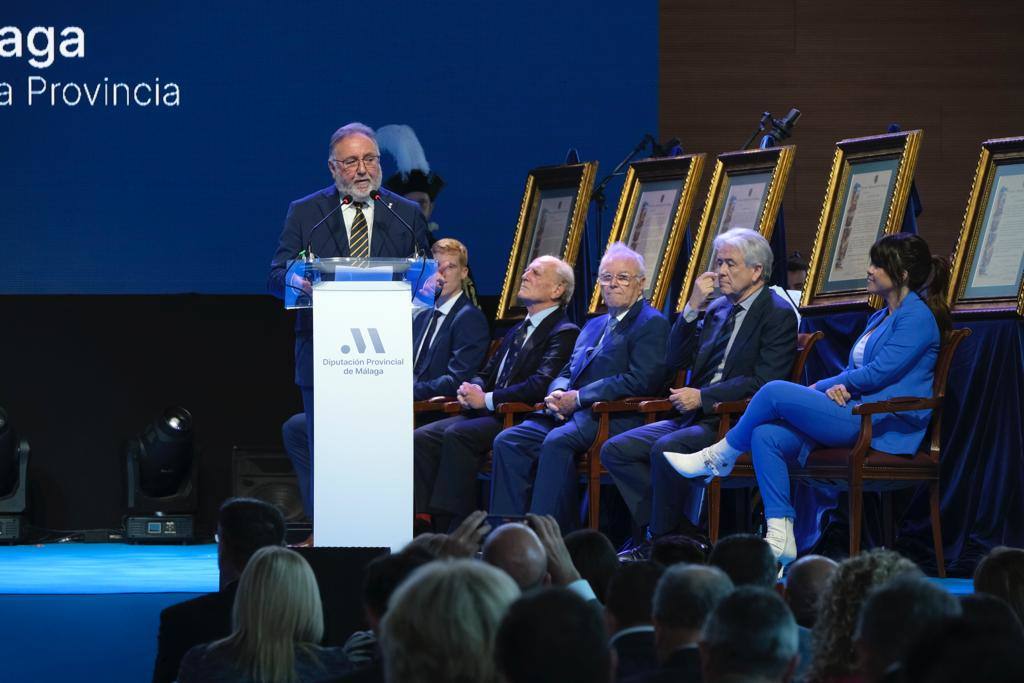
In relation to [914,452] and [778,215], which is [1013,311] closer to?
[914,452]

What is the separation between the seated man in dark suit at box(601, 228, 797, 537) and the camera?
5.79 metres

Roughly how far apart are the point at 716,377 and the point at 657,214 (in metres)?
1.38

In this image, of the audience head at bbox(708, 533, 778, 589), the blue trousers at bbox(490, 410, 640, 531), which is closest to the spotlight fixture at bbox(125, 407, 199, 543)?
the blue trousers at bbox(490, 410, 640, 531)

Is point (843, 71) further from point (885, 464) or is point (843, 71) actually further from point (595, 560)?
point (595, 560)

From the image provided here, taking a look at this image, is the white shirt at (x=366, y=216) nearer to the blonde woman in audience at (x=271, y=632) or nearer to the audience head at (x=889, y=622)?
the blonde woman in audience at (x=271, y=632)

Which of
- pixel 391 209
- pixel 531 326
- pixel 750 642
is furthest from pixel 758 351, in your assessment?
pixel 750 642

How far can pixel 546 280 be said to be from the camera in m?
6.59

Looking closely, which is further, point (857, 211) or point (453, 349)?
point (453, 349)

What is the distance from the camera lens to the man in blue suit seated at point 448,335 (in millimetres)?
6945

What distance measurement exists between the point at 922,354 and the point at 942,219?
348 cm

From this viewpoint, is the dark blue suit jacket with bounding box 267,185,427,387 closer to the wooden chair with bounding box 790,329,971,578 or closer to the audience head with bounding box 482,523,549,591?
the wooden chair with bounding box 790,329,971,578

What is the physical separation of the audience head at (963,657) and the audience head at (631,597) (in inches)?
45.8

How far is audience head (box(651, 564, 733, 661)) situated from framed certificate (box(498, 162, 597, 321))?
489cm

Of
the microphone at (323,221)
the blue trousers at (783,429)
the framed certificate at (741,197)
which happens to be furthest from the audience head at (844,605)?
the framed certificate at (741,197)
